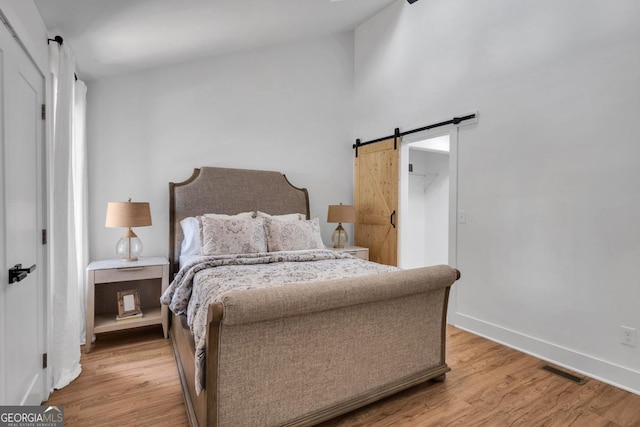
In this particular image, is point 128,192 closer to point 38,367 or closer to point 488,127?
point 38,367

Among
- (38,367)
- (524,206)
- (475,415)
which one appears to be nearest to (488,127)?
(524,206)

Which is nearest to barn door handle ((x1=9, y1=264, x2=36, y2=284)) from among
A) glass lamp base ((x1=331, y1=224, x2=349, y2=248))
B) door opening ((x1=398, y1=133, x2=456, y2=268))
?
glass lamp base ((x1=331, y1=224, x2=349, y2=248))

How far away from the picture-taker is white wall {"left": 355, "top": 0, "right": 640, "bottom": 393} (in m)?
2.24

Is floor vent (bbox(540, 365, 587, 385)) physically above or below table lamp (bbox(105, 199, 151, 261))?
below

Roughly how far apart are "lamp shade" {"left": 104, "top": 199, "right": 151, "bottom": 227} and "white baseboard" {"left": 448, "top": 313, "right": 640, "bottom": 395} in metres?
3.18

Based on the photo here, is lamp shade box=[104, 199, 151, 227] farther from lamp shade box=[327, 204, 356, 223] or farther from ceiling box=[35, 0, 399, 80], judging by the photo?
lamp shade box=[327, 204, 356, 223]

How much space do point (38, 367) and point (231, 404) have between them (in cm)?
125

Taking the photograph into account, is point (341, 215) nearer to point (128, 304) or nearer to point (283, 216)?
point (283, 216)

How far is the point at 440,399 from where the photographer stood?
2045 millimetres

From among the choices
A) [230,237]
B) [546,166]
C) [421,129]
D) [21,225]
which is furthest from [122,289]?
[546,166]

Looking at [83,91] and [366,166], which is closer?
[83,91]

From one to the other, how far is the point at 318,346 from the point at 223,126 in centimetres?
291

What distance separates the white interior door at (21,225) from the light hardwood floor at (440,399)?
1.13ft

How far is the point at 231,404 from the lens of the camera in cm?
151
